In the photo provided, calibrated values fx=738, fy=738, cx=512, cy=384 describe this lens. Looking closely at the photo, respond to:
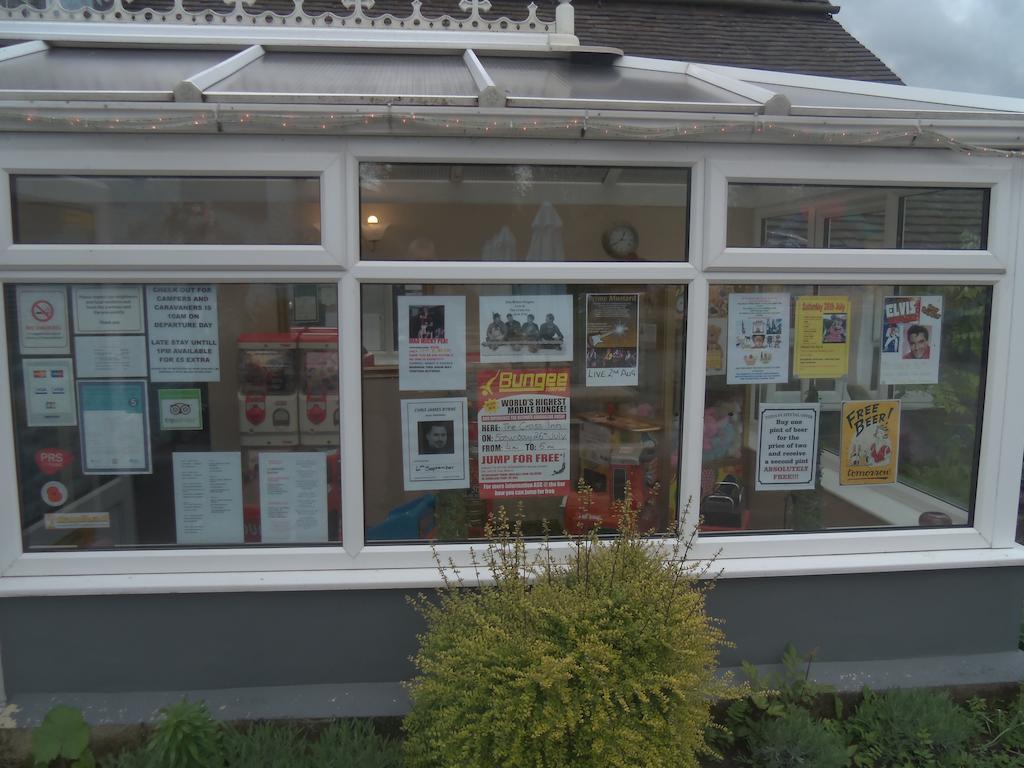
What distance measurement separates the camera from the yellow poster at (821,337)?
3.92m

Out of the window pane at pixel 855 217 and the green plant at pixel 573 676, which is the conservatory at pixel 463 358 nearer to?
the window pane at pixel 855 217

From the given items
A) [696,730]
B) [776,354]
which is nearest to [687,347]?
[776,354]

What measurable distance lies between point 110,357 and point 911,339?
4128 millimetres

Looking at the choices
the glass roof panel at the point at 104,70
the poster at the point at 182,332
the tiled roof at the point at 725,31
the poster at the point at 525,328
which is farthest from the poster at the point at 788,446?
the tiled roof at the point at 725,31

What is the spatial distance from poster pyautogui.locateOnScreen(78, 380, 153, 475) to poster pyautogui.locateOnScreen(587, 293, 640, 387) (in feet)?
7.39

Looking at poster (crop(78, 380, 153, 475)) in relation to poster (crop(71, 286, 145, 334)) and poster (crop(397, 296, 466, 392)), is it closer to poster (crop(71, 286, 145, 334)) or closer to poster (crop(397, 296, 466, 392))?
poster (crop(71, 286, 145, 334))

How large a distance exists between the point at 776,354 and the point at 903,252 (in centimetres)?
79

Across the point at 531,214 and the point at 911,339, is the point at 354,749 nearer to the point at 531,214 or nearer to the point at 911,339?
the point at 531,214

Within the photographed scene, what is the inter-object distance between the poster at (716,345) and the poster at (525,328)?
0.73 meters

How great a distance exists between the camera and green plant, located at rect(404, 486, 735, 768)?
8.50 feet

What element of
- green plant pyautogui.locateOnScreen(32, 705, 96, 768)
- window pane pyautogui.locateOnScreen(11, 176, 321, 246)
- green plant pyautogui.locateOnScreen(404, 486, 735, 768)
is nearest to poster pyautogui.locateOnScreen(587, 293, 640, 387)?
green plant pyautogui.locateOnScreen(404, 486, 735, 768)

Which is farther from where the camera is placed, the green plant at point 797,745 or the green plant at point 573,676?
the green plant at point 797,745

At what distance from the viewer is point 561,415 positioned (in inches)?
153

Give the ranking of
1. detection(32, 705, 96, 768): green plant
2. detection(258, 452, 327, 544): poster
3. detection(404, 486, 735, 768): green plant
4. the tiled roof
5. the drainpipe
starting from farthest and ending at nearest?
the tiled roof → the drainpipe → detection(258, 452, 327, 544): poster → detection(32, 705, 96, 768): green plant → detection(404, 486, 735, 768): green plant
